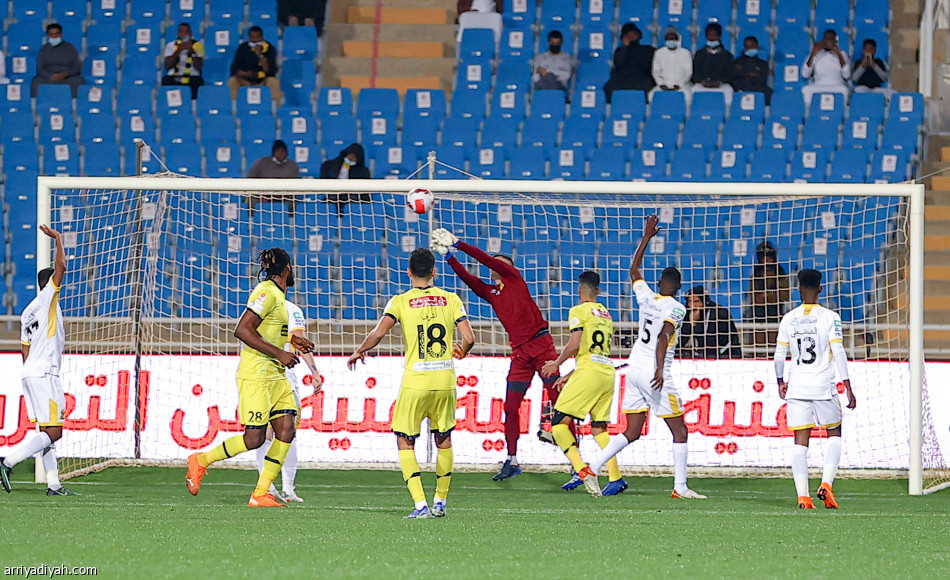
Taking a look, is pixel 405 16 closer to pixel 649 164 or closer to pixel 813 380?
pixel 649 164

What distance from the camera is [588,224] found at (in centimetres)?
A: 1438

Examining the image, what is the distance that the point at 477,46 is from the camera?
17953 mm

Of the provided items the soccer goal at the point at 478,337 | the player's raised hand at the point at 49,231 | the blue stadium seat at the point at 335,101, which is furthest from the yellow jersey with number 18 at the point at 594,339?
the blue stadium seat at the point at 335,101

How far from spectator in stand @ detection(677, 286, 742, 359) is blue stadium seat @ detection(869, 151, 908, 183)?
5.06 metres

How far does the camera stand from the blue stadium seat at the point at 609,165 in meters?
16.4

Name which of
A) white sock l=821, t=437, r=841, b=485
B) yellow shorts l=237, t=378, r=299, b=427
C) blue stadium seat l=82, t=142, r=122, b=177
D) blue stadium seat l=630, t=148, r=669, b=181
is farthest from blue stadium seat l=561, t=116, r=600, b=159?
yellow shorts l=237, t=378, r=299, b=427

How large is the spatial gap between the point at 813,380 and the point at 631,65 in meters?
9.30

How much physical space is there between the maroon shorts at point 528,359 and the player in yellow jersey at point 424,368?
10.1 ft

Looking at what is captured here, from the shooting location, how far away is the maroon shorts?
10.8m

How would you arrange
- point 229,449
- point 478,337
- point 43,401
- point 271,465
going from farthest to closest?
point 478,337 < point 43,401 < point 229,449 < point 271,465

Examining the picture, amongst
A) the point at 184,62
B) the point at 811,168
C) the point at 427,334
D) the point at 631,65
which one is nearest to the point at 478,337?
the point at 427,334

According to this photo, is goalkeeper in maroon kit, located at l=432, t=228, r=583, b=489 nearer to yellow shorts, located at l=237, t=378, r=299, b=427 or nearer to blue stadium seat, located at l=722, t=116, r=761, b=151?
yellow shorts, located at l=237, t=378, r=299, b=427

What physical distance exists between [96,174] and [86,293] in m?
5.10

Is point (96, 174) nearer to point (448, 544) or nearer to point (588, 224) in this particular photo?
point (588, 224)
